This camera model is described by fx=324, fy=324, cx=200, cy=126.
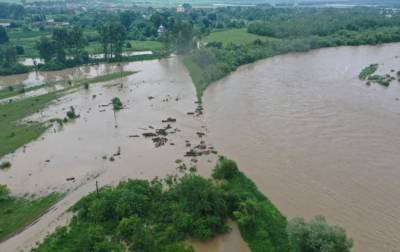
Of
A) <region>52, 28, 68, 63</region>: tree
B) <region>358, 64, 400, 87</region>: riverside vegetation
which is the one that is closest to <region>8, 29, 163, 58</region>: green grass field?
<region>52, 28, 68, 63</region>: tree

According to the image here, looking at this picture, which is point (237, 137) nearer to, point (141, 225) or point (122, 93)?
point (141, 225)

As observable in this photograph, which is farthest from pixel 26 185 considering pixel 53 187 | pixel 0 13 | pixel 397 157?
pixel 0 13

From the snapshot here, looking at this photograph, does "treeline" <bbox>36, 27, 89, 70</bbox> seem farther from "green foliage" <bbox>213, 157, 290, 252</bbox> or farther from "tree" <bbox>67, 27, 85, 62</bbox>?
"green foliage" <bbox>213, 157, 290, 252</bbox>

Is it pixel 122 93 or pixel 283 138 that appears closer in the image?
pixel 283 138

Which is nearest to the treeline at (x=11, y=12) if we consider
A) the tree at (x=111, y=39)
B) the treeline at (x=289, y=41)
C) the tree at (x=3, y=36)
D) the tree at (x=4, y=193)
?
the tree at (x=3, y=36)

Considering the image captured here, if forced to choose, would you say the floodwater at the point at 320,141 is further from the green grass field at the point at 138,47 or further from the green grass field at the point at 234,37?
the green grass field at the point at 138,47
